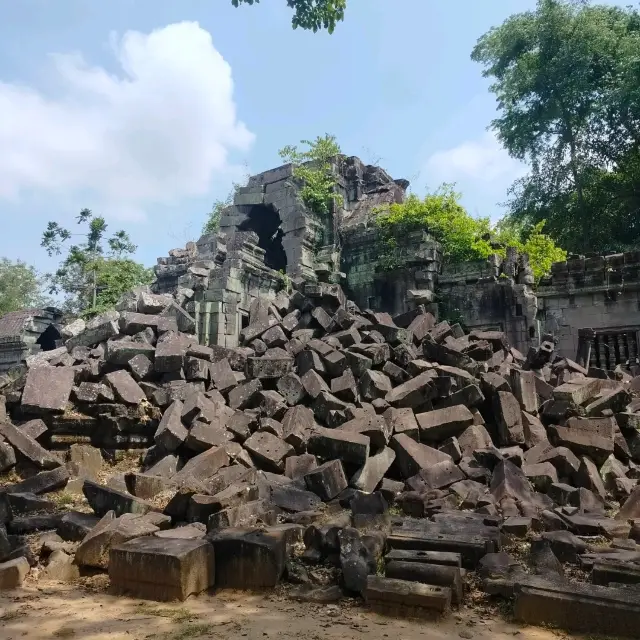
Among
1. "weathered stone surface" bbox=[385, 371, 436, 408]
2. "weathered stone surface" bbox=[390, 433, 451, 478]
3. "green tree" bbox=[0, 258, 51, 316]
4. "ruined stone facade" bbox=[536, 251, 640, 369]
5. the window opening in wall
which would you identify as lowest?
"weathered stone surface" bbox=[390, 433, 451, 478]

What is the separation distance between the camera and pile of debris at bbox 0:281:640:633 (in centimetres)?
391

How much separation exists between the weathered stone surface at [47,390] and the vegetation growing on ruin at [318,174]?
862 centimetres

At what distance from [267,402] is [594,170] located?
19.9 m

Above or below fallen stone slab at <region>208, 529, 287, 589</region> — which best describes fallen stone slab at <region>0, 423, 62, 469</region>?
above

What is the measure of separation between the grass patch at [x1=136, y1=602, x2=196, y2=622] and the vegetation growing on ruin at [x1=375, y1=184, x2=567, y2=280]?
1003 centimetres

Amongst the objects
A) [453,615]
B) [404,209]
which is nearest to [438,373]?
[453,615]

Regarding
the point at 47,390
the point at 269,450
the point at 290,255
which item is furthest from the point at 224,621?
the point at 290,255

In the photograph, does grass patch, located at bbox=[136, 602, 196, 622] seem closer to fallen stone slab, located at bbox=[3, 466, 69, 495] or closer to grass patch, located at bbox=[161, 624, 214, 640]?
grass patch, located at bbox=[161, 624, 214, 640]

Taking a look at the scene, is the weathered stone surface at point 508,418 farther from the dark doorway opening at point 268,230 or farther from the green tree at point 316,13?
the dark doorway opening at point 268,230

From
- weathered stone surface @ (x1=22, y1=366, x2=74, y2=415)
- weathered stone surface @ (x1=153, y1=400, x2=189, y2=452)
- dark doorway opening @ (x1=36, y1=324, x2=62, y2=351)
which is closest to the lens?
weathered stone surface @ (x1=153, y1=400, x2=189, y2=452)

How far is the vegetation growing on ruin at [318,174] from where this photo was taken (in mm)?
14828

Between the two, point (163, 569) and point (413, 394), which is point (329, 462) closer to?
point (413, 394)

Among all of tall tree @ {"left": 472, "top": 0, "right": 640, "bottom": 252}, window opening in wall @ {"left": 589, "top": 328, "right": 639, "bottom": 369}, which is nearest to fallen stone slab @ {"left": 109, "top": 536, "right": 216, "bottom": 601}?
window opening in wall @ {"left": 589, "top": 328, "right": 639, "bottom": 369}

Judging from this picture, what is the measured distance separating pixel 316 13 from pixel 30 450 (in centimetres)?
594
